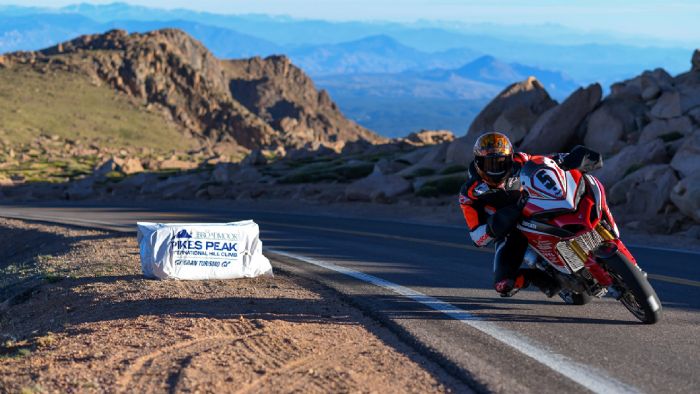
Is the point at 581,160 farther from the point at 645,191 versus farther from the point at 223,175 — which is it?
the point at 223,175

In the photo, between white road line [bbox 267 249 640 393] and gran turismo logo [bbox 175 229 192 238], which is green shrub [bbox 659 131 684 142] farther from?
gran turismo logo [bbox 175 229 192 238]

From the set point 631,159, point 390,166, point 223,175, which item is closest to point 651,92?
point 390,166

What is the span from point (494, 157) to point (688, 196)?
1342cm

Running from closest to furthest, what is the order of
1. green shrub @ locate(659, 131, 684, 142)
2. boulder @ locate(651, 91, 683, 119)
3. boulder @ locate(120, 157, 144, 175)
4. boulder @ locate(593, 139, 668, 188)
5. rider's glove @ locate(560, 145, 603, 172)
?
rider's glove @ locate(560, 145, 603, 172), boulder @ locate(593, 139, 668, 188), green shrub @ locate(659, 131, 684, 142), boulder @ locate(651, 91, 683, 119), boulder @ locate(120, 157, 144, 175)

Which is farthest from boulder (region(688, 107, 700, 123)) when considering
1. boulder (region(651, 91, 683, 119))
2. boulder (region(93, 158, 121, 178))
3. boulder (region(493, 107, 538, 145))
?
boulder (region(93, 158, 121, 178))

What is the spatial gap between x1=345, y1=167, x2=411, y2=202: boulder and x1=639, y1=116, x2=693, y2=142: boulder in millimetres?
9299

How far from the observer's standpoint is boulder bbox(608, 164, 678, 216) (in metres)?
22.0

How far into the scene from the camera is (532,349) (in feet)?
24.5

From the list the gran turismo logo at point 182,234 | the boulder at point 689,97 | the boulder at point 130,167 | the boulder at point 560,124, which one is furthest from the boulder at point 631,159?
the boulder at point 130,167

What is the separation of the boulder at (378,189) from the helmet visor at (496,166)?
22.5 m

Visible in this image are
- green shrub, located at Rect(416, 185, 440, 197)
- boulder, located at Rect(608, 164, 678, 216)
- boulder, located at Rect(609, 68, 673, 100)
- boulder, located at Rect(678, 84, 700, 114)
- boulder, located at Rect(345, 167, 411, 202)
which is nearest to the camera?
boulder, located at Rect(608, 164, 678, 216)

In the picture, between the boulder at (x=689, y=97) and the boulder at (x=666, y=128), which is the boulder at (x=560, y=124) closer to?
the boulder at (x=666, y=128)

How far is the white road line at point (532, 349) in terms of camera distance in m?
6.36

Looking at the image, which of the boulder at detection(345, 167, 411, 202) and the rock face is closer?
the boulder at detection(345, 167, 411, 202)
